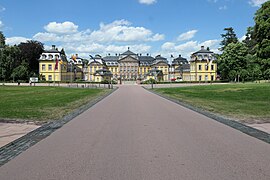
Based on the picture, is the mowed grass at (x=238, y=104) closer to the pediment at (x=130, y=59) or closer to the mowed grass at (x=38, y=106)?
the mowed grass at (x=38, y=106)

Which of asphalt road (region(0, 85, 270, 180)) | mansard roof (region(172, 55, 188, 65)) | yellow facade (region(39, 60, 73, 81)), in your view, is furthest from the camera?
mansard roof (region(172, 55, 188, 65))

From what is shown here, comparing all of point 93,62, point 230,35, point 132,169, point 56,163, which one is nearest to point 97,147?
point 56,163

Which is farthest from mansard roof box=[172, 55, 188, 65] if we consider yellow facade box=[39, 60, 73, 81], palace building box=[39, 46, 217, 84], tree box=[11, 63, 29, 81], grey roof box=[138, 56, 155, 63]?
tree box=[11, 63, 29, 81]

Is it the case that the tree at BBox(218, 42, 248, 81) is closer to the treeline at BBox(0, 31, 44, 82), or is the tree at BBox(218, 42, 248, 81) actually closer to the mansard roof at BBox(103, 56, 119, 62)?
the treeline at BBox(0, 31, 44, 82)

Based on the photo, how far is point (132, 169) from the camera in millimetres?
4719

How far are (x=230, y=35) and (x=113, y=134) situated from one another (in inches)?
3960

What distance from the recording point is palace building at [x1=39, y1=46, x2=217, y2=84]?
94.6 m

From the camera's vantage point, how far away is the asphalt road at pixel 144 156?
4480 millimetres

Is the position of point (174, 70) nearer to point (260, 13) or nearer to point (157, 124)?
point (260, 13)

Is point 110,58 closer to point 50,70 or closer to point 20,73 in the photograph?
point 50,70

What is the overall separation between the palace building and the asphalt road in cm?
6524

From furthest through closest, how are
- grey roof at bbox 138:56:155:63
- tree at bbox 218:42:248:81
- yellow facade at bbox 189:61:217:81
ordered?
1. grey roof at bbox 138:56:155:63
2. yellow facade at bbox 189:61:217:81
3. tree at bbox 218:42:248:81

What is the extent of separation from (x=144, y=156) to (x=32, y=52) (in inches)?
3719

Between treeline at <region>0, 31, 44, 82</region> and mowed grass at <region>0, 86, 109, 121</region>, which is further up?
treeline at <region>0, 31, 44, 82</region>
